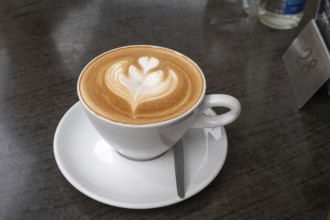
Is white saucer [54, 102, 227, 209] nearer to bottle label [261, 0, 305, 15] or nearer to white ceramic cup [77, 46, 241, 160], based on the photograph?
white ceramic cup [77, 46, 241, 160]

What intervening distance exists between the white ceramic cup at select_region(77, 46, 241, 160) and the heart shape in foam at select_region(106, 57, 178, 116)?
3 centimetres

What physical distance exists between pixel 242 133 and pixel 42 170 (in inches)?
11.8

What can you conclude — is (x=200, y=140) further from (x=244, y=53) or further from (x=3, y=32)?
(x=3, y=32)

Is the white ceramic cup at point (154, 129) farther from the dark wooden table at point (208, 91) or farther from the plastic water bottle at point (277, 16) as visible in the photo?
the plastic water bottle at point (277, 16)

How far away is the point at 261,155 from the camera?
559 millimetres

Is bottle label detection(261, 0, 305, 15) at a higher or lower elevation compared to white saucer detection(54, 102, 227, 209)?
higher

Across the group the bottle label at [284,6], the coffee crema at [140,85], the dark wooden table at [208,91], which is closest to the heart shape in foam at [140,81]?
the coffee crema at [140,85]

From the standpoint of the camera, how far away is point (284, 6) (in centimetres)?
78

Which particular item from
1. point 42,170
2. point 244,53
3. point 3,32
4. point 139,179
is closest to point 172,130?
point 139,179

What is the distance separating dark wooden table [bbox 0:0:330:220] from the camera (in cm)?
49

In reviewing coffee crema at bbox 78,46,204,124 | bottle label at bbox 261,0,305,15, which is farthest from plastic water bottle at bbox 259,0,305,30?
coffee crema at bbox 78,46,204,124

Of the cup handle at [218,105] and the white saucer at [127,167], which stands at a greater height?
the cup handle at [218,105]

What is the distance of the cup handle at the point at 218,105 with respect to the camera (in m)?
0.50

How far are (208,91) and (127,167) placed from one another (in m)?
→ 0.23
